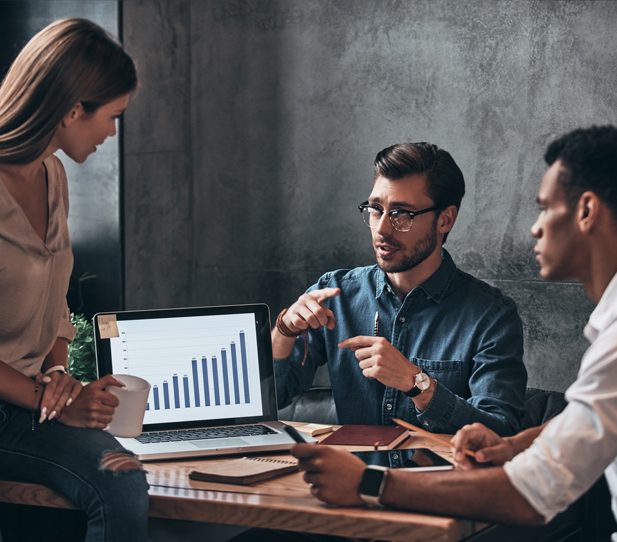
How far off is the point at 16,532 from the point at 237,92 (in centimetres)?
272

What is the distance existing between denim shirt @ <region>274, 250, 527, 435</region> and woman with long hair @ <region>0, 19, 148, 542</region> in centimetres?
83

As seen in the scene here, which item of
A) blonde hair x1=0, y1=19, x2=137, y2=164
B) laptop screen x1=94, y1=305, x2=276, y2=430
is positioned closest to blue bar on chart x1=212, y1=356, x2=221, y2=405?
laptop screen x1=94, y1=305, x2=276, y2=430

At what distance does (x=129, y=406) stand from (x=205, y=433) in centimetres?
37

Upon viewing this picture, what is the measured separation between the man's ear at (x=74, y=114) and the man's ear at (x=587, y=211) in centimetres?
100

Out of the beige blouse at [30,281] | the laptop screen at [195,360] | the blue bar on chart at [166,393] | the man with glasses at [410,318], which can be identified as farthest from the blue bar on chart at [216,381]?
the beige blouse at [30,281]

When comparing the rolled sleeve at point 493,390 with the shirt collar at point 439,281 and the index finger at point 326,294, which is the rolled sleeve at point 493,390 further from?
the index finger at point 326,294

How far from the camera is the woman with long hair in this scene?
77.7 inches

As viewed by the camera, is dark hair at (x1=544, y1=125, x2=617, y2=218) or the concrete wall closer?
dark hair at (x1=544, y1=125, x2=617, y2=218)

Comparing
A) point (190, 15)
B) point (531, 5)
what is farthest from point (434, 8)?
point (190, 15)

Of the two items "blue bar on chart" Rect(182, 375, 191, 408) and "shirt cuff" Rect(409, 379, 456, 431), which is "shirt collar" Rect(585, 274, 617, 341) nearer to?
"shirt cuff" Rect(409, 379, 456, 431)

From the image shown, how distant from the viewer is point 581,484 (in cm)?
175

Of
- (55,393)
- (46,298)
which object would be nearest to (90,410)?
(55,393)

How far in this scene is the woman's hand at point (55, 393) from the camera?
204 cm

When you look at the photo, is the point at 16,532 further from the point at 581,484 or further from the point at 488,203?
the point at 488,203
